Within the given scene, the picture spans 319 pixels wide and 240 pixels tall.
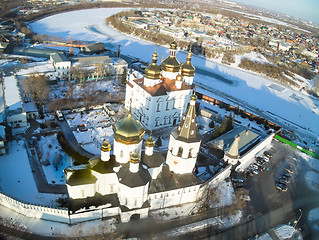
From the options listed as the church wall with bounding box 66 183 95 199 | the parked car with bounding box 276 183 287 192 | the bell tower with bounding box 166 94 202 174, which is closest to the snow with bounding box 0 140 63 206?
the church wall with bounding box 66 183 95 199

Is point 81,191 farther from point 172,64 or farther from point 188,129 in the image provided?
point 172,64

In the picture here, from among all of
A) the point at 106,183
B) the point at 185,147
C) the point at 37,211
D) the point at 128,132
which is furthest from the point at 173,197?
the point at 37,211

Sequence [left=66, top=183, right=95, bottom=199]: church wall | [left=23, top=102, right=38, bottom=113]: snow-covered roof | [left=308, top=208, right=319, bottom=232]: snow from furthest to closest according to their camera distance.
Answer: [left=23, top=102, right=38, bottom=113]: snow-covered roof, [left=308, top=208, right=319, bottom=232]: snow, [left=66, top=183, right=95, bottom=199]: church wall

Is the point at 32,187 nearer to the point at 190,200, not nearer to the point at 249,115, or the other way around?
the point at 190,200

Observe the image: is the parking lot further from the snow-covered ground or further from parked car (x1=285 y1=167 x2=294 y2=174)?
the snow-covered ground

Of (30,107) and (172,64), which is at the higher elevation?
(172,64)

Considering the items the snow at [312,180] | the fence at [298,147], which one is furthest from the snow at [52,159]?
the fence at [298,147]

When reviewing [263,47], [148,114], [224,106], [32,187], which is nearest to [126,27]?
[263,47]
